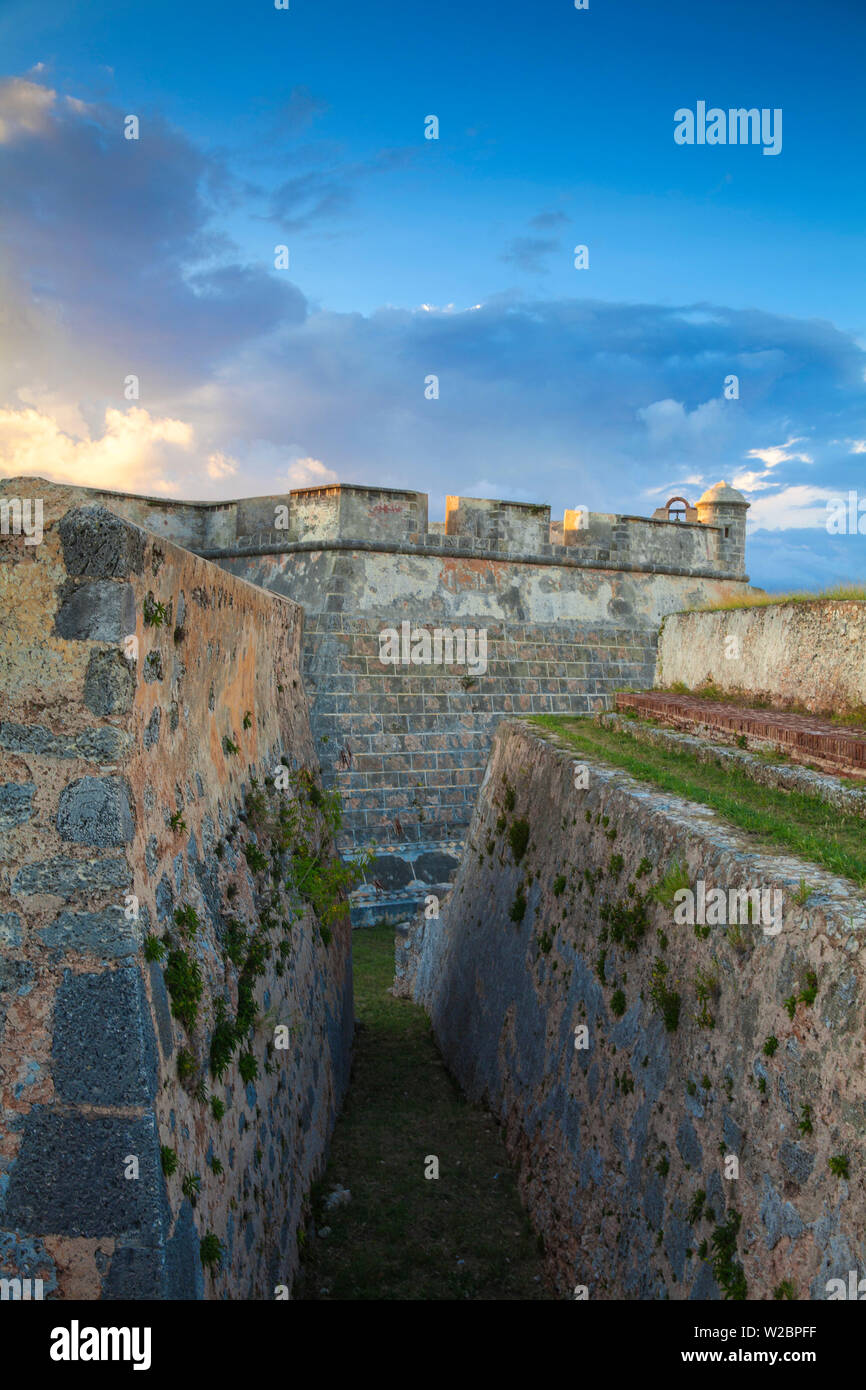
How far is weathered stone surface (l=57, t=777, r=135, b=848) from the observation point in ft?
10.3

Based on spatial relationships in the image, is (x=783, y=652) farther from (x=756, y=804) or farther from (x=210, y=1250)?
(x=210, y=1250)

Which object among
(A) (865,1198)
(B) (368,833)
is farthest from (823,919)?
(B) (368,833)

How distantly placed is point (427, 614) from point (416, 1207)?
11.0m

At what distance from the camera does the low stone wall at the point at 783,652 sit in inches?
268

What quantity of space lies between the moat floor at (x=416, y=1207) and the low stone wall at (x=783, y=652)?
437 centimetres

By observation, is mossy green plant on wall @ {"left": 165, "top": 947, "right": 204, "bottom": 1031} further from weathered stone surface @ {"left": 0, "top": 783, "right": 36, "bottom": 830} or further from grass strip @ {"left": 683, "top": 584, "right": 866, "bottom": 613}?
grass strip @ {"left": 683, "top": 584, "right": 866, "bottom": 613}

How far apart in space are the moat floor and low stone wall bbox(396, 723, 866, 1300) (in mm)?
240

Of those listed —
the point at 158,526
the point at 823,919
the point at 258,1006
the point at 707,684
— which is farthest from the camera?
the point at 158,526

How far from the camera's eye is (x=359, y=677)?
48.6ft

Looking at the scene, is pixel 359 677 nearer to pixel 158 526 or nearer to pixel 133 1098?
pixel 158 526

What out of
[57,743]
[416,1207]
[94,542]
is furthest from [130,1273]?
[416,1207]

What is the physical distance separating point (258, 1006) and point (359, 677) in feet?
33.6

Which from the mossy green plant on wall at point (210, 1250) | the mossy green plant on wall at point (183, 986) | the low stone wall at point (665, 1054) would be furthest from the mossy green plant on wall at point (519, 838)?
the mossy green plant on wall at point (210, 1250)

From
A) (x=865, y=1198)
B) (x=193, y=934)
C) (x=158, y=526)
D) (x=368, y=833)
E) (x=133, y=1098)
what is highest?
(x=158, y=526)
